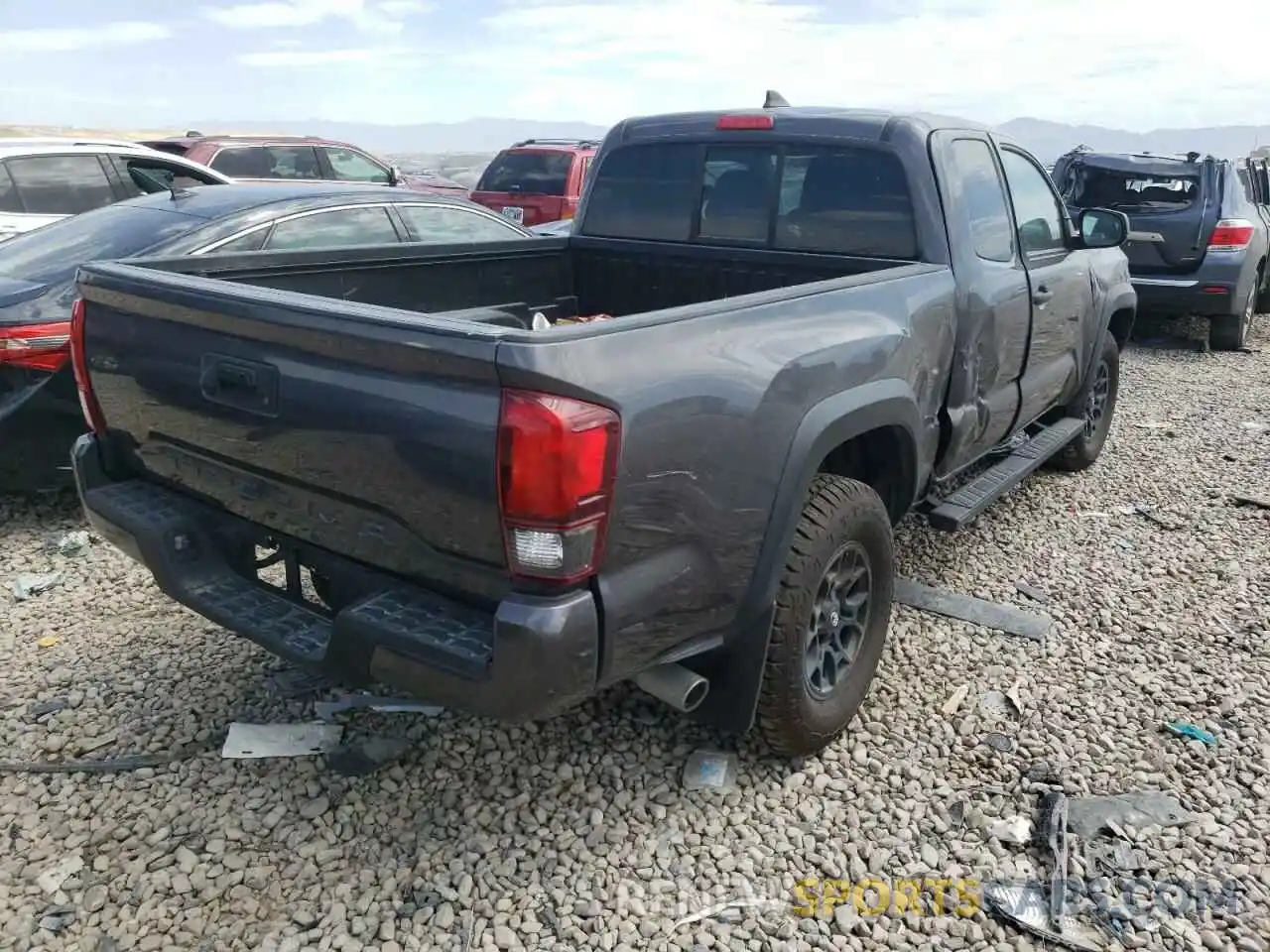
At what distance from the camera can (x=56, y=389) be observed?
14.7 ft

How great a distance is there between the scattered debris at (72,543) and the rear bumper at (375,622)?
188 centimetres

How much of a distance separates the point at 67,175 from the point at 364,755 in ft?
23.3

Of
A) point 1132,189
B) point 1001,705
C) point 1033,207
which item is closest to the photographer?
point 1001,705

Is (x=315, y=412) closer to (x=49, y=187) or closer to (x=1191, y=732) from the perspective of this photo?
(x=1191, y=732)

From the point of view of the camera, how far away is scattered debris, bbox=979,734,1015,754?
10.5 ft

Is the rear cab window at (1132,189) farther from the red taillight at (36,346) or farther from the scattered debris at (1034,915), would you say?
the red taillight at (36,346)

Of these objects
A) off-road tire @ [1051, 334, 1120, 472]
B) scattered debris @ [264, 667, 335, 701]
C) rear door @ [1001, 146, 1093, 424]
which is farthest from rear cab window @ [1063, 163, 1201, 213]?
scattered debris @ [264, 667, 335, 701]

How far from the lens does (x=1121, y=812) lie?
9.45ft

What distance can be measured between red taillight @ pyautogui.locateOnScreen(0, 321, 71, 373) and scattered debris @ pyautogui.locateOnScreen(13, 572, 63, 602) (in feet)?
3.03

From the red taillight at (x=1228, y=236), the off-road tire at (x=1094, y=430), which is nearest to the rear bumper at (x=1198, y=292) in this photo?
the red taillight at (x=1228, y=236)

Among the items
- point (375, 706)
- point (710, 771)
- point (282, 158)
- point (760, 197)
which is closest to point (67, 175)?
point (282, 158)

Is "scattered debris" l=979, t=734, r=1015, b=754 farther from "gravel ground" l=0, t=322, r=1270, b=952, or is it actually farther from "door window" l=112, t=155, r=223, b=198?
"door window" l=112, t=155, r=223, b=198

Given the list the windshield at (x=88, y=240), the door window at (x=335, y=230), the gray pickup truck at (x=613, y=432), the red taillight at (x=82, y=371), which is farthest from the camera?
the door window at (x=335, y=230)

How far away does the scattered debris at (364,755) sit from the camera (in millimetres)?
3008
